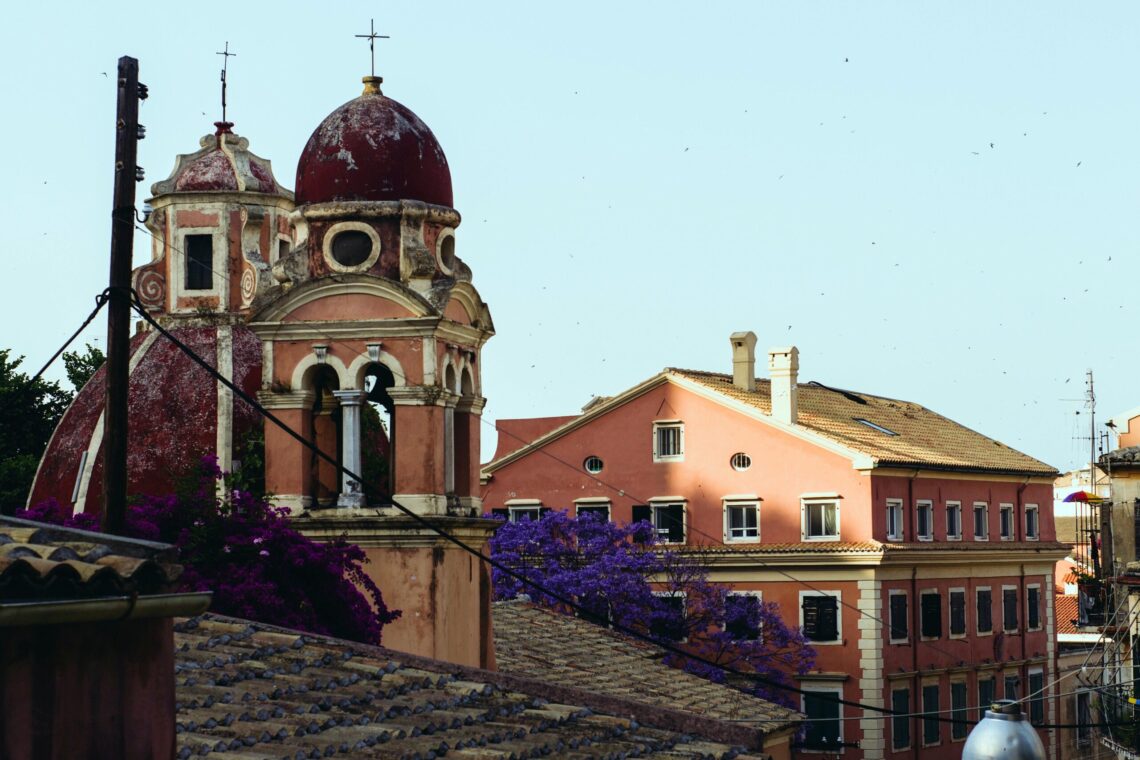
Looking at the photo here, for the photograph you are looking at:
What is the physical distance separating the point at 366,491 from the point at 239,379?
4914mm

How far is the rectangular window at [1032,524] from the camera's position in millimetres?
66562

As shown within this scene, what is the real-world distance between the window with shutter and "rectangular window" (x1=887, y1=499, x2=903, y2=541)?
2.71m

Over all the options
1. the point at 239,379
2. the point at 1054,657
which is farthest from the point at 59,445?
the point at 1054,657

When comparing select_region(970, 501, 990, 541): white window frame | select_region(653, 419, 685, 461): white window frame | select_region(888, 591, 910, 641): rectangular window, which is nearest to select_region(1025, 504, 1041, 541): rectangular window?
select_region(970, 501, 990, 541): white window frame

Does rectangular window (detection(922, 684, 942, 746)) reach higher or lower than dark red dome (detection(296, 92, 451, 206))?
lower

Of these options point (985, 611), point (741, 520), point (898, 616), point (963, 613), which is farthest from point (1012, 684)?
point (741, 520)

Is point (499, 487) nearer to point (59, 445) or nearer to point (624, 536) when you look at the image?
point (624, 536)

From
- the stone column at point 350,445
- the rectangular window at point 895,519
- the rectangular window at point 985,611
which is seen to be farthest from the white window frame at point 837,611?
the stone column at point 350,445

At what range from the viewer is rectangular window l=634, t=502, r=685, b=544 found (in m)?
57.9

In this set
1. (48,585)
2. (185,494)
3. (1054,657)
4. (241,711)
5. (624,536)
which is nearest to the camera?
(48,585)

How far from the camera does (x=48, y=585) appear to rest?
8836mm

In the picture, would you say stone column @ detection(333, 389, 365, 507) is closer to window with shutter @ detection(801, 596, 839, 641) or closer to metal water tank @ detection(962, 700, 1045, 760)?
metal water tank @ detection(962, 700, 1045, 760)

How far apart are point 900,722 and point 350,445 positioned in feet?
89.5

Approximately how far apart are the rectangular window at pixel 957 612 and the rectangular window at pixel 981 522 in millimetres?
2621
